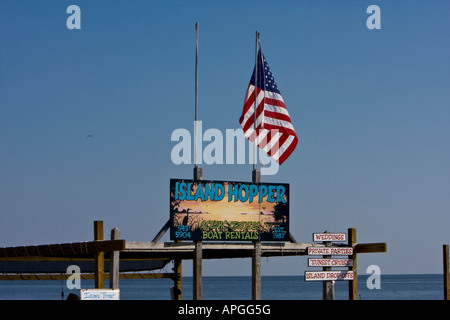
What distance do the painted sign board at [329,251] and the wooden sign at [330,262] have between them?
0.87 ft

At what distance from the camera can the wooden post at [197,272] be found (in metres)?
24.9

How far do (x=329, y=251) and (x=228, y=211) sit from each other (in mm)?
4327

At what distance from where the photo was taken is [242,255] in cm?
3109

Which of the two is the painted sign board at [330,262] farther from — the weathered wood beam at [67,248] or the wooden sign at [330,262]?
the weathered wood beam at [67,248]

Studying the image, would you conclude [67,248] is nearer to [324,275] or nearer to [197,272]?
[197,272]

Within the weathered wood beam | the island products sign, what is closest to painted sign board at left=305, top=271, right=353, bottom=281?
the island products sign

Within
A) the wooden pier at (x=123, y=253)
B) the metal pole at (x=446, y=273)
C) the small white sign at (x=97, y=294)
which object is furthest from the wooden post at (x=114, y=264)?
the metal pole at (x=446, y=273)

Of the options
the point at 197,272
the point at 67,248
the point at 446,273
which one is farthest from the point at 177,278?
the point at 446,273

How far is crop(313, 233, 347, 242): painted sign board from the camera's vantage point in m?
27.4

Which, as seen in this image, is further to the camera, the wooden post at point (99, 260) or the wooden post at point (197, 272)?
the wooden post at point (197, 272)

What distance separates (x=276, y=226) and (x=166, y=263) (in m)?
11.6

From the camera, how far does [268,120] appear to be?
27500 mm
